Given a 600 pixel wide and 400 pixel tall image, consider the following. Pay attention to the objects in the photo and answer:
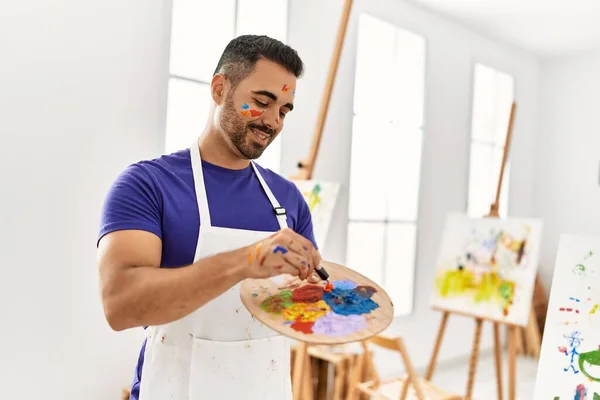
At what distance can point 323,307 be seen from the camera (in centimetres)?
127

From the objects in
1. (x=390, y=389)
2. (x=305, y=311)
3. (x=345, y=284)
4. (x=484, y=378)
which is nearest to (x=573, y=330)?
(x=390, y=389)

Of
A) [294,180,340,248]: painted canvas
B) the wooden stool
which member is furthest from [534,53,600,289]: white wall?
[294,180,340,248]: painted canvas

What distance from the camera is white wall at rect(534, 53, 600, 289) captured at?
5137 millimetres

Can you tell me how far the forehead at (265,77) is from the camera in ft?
4.33

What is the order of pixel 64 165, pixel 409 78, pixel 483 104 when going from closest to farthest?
1. pixel 64 165
2. pixel 409 78
3. pixel 483 104

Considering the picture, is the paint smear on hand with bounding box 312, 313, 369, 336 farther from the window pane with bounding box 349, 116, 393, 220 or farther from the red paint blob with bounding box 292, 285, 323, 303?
the window pane with bounding box 349, 116, 393, 220

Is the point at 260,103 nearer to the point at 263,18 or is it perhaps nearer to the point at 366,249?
the point at 263,18

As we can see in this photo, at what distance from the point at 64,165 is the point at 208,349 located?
1.42 meters

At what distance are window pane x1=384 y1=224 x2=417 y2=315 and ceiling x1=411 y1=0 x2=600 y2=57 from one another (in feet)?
5.69

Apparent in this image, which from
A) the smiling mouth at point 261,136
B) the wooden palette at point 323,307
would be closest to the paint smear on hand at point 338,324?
the wooden palette at point 323,307

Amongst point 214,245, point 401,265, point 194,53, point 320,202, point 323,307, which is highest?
point 194,53

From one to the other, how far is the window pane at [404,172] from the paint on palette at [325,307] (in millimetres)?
2775

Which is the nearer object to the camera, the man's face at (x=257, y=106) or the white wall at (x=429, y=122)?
the man's face at (x=257, y=106)

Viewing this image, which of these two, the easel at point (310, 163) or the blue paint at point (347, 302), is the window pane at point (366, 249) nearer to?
the easel at point (310, 163)
